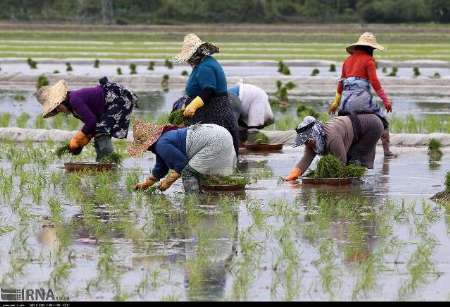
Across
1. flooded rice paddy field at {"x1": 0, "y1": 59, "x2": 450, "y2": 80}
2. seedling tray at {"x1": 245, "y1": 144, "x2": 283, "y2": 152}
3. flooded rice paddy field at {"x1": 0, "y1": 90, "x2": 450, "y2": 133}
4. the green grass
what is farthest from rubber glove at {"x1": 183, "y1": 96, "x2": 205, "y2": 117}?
the green grass

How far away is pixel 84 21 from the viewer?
6931 cm

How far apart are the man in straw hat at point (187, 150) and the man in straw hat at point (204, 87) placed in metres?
0.52

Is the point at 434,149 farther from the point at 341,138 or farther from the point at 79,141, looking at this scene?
the point at 79,141

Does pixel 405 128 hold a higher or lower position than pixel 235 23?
lower

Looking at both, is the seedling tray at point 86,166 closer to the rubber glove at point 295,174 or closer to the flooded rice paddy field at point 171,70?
the rubber glove at point 295,174

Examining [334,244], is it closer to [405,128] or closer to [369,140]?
[369,140]

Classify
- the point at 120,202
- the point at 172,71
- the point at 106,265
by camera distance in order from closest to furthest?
the point at 106,265, the point at 120,202, the point at 172,71

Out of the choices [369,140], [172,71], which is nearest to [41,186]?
[369,140]

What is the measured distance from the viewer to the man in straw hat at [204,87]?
12.2 meters

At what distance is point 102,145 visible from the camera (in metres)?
13.7

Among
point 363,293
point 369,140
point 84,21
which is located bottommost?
point 363,293

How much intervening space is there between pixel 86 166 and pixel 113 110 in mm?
644

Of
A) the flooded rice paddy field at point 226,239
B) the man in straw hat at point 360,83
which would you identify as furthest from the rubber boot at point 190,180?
the man in straw hat at point 360,83

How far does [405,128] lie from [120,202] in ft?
22.8
